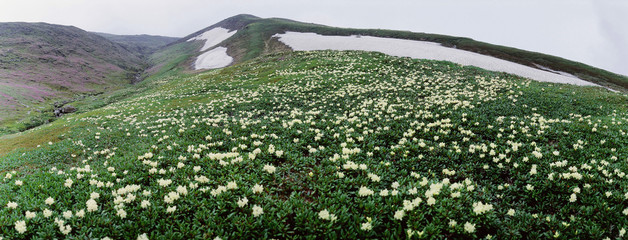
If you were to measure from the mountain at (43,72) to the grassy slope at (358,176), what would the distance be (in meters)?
37.9

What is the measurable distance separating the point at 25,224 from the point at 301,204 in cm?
615

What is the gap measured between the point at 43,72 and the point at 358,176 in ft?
353

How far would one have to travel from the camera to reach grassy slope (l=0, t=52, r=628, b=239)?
18.7 feet

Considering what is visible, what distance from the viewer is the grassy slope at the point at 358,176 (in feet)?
18.7

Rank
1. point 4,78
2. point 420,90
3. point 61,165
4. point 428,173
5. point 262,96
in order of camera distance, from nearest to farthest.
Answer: point 428,173
point 61,165
point 420,90
point 262,96
point 4,78

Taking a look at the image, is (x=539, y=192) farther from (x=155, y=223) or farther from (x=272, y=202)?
(x=155, y=223)

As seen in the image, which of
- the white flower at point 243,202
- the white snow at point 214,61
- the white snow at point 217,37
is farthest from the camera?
the white snow at point 217,37

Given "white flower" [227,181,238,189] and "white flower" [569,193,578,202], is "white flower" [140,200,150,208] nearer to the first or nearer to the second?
"white flower" [227,181,238,189]

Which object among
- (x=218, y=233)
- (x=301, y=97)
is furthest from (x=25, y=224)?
(x=301, y=97)

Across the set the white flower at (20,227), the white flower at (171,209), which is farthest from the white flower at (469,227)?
the white flower at (20,227)

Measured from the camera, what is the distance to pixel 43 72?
2945 inches

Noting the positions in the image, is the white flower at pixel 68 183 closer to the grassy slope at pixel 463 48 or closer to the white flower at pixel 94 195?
the white flower at pixel 94 195

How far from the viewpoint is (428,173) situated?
8.62 m

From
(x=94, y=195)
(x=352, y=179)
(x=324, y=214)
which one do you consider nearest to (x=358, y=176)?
(x=352, y=179)
